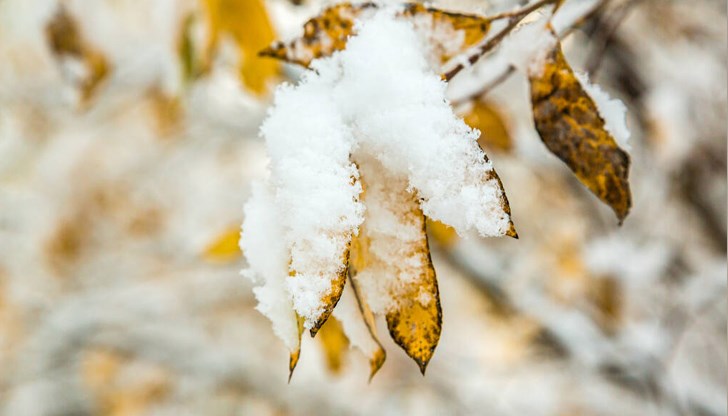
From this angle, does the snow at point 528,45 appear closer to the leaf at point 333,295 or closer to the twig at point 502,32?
the twig at point 502,32

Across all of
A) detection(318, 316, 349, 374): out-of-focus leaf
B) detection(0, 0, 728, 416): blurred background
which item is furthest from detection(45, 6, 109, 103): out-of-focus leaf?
detection(318, 316, 349, 374): out-of-focus leaf

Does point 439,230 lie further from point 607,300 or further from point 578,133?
point 607,300

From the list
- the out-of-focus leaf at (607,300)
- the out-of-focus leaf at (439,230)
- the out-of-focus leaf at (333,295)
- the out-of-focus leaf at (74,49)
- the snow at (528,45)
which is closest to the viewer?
the out-of-focus leaf at (333,295)

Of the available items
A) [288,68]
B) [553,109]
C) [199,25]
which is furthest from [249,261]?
[288,68]

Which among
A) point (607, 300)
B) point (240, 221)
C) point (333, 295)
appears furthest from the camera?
point (607, 300)

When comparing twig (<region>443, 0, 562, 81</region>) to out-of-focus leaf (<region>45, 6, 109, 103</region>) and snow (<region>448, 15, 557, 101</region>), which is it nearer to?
snow (<region>448, 15, 557, 101</region>)

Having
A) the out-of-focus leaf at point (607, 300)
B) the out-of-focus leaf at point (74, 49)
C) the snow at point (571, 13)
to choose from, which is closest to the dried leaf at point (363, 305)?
the snow at point (571, 13)

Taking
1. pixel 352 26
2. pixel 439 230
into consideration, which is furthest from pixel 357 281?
pixel 439 230
